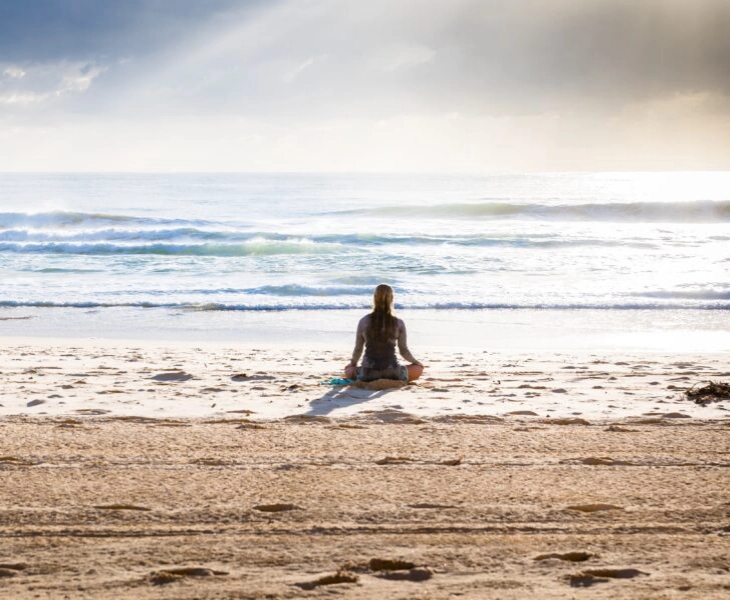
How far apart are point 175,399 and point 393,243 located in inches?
847

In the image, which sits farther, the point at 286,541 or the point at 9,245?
the point at 9,245

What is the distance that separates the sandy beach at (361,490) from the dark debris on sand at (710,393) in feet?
0.65

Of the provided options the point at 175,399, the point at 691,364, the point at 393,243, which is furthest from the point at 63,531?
the point at 393,243

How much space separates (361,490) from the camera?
4227 millimetres

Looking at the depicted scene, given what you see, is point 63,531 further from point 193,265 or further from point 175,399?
point 193,265

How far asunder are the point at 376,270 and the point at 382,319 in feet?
42.6

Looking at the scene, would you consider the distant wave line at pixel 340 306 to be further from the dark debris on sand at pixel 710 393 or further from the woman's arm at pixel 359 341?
the dark debris on sand at pixel 710 393

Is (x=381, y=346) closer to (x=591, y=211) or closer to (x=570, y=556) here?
(x=570, y=556)

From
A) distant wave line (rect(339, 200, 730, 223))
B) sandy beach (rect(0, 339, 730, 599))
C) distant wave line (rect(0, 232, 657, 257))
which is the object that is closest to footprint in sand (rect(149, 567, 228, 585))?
sandy beach (rect(0, 339, 730, 599))

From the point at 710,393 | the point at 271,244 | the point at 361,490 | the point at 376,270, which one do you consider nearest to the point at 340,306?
the point at 376,270

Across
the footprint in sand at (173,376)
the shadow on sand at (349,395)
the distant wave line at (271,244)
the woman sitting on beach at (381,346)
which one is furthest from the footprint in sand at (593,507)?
the distant wave line at (271,244)

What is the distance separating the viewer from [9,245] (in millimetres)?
27328

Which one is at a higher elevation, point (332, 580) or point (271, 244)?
point (271, 244)

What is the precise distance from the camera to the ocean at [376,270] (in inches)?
519
